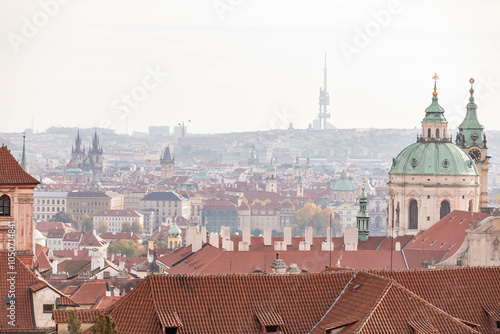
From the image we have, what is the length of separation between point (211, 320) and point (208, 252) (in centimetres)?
4567

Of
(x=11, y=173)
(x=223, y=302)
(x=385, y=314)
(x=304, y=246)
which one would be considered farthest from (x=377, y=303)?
(x=304, y=246)

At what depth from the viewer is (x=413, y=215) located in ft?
278

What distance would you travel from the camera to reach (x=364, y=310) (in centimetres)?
2777

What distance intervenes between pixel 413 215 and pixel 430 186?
2.09 m

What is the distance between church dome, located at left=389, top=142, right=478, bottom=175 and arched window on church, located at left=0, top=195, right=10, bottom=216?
49.9 meters

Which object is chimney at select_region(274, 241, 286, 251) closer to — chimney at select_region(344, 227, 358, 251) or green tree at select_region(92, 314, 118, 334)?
chimney at select_region(344, 227, 358, 251)

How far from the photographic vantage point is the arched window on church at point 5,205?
37.6 metres

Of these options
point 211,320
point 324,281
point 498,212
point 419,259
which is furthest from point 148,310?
point 419,259

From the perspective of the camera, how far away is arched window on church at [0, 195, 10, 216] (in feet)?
123

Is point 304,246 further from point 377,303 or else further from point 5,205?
point 377,303

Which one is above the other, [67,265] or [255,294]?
[255,294]

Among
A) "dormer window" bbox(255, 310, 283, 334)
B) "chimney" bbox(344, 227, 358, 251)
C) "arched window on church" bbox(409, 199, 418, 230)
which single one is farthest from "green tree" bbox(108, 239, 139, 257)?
"dormer window" bbox(255, 310, 283, 334)

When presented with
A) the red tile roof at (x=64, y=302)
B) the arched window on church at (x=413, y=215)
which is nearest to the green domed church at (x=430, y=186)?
the arched window on church at (x=413, y=215)

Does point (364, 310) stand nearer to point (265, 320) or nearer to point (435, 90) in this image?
point (265, 320)
